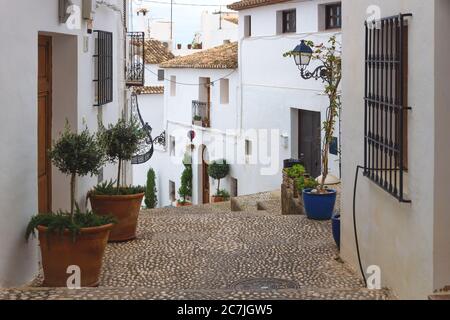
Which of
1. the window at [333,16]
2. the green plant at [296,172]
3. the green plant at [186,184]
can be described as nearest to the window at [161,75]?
the green plant at [186,184]

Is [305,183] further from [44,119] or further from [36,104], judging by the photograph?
[36,104]

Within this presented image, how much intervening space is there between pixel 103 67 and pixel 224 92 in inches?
581

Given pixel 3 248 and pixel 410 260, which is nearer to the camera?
pixel 410 260

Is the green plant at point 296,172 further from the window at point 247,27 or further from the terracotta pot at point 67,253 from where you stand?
the window at point 247,27

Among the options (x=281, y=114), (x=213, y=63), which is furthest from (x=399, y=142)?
(x=213, y=63)

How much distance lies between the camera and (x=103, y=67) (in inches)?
391

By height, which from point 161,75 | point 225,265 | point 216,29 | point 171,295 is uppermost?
point 216,29

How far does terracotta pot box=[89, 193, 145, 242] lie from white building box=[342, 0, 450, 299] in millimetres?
2806

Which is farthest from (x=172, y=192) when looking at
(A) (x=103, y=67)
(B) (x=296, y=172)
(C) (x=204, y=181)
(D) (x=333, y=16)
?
(A) (x=103, y=67)

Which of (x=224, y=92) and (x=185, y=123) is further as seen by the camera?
(x=185, y=123)

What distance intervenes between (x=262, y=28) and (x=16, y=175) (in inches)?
620

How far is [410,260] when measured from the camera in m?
4.95

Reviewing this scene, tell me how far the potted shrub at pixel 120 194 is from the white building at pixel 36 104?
0.32m

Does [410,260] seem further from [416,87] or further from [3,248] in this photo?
[3,248]
